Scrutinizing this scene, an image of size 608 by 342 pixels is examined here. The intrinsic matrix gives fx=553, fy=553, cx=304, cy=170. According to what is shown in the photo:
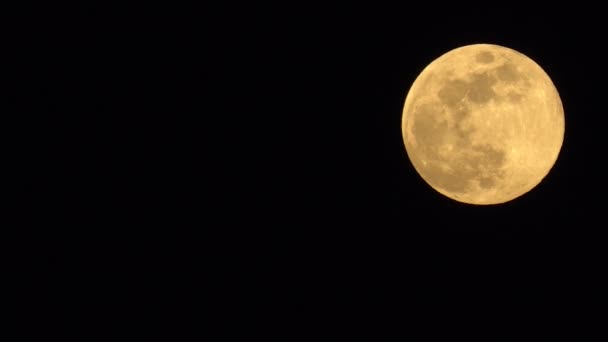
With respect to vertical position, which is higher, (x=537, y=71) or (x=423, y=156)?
(x=537, y=71)

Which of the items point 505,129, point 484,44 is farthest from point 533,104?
point 484,44

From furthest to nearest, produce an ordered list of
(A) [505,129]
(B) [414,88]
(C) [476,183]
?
(B) [414,88] → (C) [476,183] → (A) [505,129]

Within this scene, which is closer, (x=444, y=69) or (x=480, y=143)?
(x=480, y=143)

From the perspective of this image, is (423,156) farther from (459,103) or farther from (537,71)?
(537,71)

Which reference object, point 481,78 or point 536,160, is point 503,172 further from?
point 481,78

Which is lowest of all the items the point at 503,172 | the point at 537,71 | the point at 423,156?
the point at 423,156

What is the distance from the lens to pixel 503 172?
5234 millimetres

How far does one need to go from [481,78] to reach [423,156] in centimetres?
93

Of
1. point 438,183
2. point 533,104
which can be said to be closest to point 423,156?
point 438,183

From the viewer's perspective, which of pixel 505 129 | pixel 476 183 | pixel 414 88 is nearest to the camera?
pixel 505 129

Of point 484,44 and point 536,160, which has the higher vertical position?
point 484,44

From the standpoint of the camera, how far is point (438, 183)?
18.6 ft

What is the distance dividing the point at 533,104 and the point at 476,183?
35.7 inches

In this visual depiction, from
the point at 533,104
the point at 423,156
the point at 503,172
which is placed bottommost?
the point at 423,156
